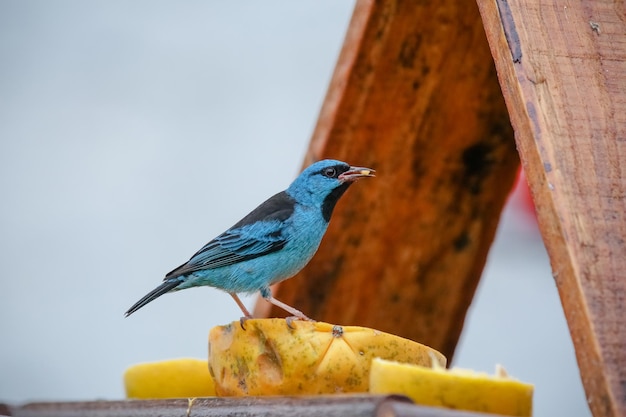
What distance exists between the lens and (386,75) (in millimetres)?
3443

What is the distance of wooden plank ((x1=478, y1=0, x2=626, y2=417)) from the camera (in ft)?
6.47

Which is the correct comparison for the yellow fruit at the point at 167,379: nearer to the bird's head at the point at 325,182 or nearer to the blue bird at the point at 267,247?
the blue bird at the point at 267,247

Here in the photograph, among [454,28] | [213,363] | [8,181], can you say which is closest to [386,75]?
[454,28]

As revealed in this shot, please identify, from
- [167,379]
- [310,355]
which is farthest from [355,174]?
[310,355]

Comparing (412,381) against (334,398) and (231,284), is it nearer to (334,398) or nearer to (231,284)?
(334,398)

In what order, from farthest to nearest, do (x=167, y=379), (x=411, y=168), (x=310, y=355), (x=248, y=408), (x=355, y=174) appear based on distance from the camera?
(x=411, y=168), (x=355, y=174), (x=167, y=379), (x=310, y=355), (x=248, y=408)

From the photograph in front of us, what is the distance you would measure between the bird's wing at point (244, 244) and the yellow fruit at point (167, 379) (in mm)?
715

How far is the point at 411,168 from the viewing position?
3695mm

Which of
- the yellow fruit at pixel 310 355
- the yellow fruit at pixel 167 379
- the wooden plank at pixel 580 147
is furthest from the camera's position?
the yellow fruit at pixel 167 379

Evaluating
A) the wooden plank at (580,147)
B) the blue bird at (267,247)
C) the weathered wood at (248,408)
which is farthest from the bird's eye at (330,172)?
the weathered wood at (248,408)

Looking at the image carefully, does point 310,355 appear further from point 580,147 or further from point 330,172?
point 330,172

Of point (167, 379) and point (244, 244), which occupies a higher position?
point (244, 244)

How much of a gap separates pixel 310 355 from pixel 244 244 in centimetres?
130

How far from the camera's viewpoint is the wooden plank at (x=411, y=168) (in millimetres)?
3406
